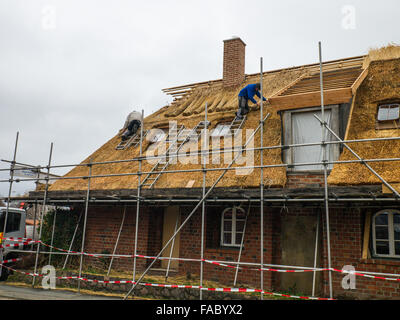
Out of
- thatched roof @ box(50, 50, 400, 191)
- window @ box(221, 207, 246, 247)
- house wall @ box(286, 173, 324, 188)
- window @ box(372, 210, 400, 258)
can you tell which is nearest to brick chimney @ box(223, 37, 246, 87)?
thatched roof @ box(50, 50, 400, 191)

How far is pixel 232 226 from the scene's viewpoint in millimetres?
10484

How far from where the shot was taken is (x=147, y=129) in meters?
13.8

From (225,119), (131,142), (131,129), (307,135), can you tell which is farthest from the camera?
(131,129)

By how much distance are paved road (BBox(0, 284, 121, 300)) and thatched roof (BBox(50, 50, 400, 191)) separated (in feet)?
10.4

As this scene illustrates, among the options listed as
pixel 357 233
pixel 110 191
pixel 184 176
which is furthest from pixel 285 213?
pixel 110 191

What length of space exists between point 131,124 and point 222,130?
427 centimetres

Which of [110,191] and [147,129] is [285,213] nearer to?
[110,191]

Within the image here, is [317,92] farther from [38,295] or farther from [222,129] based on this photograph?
[38,295]

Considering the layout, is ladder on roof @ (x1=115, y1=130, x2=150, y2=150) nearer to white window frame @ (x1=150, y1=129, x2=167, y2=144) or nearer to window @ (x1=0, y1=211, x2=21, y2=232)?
white window frame @ (x1=150, y1=129, x2=167, y2=144)

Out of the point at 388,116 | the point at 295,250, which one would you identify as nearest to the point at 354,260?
the point at 295,250

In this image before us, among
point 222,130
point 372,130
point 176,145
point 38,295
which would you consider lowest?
point 38,295

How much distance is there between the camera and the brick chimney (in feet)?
48.1

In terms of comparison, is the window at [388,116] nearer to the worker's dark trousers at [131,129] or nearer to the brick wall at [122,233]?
the brick wall at [122,233]

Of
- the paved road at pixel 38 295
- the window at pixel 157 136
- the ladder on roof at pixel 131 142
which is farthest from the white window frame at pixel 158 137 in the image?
the paved road at pixel 38 295
